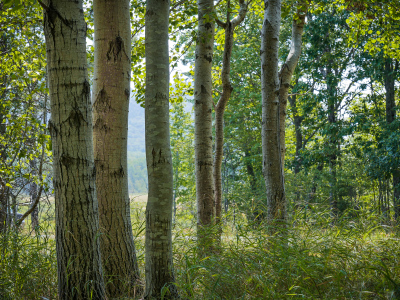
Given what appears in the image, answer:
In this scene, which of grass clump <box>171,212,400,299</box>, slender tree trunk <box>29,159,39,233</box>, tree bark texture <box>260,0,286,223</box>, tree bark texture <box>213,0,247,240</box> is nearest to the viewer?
grass clump <box>171,212,400,299</box>

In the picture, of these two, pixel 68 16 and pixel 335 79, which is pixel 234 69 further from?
pixel 68 16

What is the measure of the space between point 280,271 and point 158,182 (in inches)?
46.2

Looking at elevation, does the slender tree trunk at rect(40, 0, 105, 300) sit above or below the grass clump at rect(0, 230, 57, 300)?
above

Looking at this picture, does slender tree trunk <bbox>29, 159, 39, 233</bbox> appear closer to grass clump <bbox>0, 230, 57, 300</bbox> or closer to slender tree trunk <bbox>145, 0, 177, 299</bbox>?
grass clump <bbox>0, 230, 57, 300</bbox>

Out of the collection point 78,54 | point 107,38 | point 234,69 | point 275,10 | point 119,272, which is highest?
point 234,69

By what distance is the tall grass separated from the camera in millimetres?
2281

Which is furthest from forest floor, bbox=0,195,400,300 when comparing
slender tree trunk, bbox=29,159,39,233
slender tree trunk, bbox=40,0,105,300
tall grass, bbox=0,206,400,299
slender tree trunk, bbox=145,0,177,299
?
slender tree trunk, bbox=40,0,105,300

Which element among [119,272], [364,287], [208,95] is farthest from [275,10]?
[119,272]

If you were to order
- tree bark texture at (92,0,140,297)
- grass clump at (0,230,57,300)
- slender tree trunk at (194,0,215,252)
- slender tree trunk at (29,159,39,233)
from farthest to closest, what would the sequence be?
slender tree trunk at (194,0,215,252) → slender tree trunk at (29,159,39,233) → tree bark texture at (92,0,140,297) → grass clump at (0,230,57,300)

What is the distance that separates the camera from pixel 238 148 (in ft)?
64.5

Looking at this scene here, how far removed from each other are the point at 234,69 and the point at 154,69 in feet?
51.2

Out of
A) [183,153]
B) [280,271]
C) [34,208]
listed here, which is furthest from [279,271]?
[183,153]

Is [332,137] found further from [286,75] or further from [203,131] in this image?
[203,131]

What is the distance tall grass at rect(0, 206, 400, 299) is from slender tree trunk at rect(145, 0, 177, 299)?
0.59 ft
